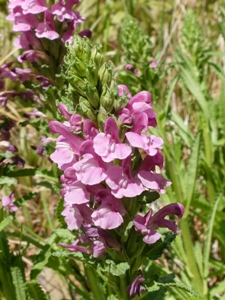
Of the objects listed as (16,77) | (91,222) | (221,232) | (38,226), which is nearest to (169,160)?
(221,232)

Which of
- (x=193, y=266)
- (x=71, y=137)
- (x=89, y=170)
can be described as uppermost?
(x=71, y=137)

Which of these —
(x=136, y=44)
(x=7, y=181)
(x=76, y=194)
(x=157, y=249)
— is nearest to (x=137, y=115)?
(x=76, y=194)

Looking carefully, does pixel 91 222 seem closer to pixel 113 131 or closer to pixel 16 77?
pixel 113 131

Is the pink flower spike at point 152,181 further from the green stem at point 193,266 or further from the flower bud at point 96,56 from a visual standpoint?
the green stem at point 193,266

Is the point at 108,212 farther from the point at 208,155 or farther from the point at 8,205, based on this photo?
the point at 208,155

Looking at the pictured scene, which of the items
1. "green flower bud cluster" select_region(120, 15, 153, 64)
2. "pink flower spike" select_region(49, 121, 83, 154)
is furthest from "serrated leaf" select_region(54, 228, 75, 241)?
"green flower bud cluster" select_region(120, 15, 153, 64)

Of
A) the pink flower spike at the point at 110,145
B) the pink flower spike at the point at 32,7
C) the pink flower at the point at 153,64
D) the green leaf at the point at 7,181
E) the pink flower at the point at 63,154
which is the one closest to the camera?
the pink flower spike at the point at 110,145

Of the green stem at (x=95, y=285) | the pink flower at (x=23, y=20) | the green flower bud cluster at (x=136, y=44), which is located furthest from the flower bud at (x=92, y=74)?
the green flower bud cluster at (x=136, y=44)
